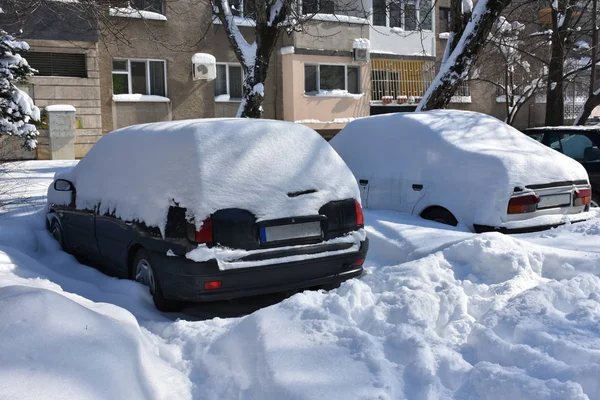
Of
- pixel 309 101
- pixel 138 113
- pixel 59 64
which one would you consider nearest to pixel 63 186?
pixel 59 64

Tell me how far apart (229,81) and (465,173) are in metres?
15.9

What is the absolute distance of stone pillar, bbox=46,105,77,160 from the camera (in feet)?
55.3

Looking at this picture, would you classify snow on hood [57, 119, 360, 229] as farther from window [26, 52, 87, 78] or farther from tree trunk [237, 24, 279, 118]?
window [26, 52, 87, 78]

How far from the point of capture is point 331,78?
22969mm

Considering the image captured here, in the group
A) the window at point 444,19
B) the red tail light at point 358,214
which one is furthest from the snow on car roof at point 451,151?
the window at point 444,19

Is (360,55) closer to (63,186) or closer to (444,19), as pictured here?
(444,19)

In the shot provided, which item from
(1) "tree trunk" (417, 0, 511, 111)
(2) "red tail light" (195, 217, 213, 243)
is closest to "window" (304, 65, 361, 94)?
(1) "tree trunk" (417, 0, 511, 111)

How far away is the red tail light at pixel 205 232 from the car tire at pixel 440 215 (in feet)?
10.7

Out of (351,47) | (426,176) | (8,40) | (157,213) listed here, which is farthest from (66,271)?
(351,47)

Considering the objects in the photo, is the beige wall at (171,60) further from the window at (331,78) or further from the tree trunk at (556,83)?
the tree trunk at (556,83)

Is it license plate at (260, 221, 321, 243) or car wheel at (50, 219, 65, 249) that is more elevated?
license plate at (260, 221, 321, 243)

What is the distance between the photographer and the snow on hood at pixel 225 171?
4738 millimetres

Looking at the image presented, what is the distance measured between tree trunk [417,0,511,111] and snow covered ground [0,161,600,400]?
6.90m

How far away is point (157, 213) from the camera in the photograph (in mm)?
4875
